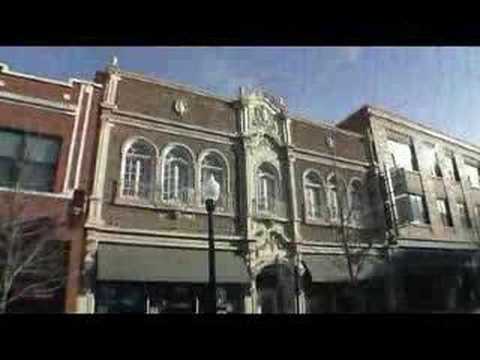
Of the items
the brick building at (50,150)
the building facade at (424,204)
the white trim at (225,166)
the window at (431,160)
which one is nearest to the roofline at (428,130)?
the building facade at (424,204)

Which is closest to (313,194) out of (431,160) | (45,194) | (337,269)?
(337,269)

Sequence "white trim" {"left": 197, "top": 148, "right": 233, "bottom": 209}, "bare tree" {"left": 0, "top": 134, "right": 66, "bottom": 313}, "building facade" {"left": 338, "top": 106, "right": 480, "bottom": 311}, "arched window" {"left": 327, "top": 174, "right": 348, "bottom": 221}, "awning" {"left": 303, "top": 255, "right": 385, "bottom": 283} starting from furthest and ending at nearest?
"white trim" {"left": 197, "top": 148, "right": 233, "bottom": 209}
"arched window" {"left": 327, "top": 174, "right": 348, "bottom": 221}
"awning" {"left": 303, "top": 255, "right": 385, "bottom": 283}
"building facade" {"left": 338, "top": 106, "right": 480, "bottom": 311}
"bare tree" {"left": 0, "top": 134, "right": 66, "bottom": 313}

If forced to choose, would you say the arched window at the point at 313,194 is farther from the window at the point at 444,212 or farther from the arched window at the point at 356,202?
the window at the point at 444,212

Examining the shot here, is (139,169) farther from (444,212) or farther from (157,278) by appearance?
(444,212)

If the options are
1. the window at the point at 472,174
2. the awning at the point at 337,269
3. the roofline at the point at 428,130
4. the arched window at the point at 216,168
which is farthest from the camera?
the arched window at the point at 216,168

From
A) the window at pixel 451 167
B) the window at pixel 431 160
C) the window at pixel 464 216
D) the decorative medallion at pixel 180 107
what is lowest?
the window at pixel 464 216

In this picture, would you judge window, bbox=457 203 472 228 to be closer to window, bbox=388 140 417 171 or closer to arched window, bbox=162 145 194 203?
window, bbox=388 140 417 171

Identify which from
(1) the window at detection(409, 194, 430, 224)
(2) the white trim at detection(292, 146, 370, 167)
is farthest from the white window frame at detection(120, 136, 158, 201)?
(1) the window at detection(409, 194, 430, 224)
